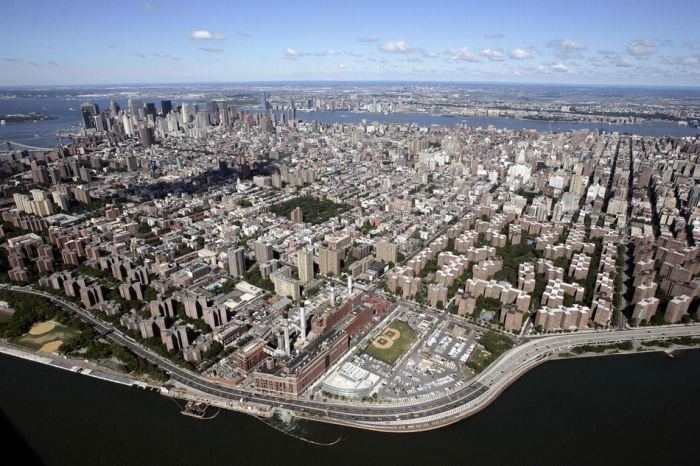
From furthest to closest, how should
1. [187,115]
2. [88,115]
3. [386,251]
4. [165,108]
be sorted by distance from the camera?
[165,108] < [187,115] < [88,115] < [386,251]

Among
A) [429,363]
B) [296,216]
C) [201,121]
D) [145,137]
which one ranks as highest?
[201,121]

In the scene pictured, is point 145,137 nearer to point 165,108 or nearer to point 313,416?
point 165,108

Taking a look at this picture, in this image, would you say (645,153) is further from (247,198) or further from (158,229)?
(158,229)

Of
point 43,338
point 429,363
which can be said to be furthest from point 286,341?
point 43,338

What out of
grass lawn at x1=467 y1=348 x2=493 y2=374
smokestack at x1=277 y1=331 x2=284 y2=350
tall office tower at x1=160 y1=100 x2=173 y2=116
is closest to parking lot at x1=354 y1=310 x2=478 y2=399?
grass lawn at x1=467 y1=348 x2=493 y2=374

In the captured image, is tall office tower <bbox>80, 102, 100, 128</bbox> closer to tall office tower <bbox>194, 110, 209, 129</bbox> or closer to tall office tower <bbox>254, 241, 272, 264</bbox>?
tall office tower <bbox>194, 110, 209, 129</bbox>

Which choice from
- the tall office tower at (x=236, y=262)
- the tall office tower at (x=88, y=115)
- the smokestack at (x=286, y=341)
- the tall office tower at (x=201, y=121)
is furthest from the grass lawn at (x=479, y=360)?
the tall office tower at (x=88, y=115)

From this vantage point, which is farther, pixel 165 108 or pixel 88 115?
pixel 165 108
